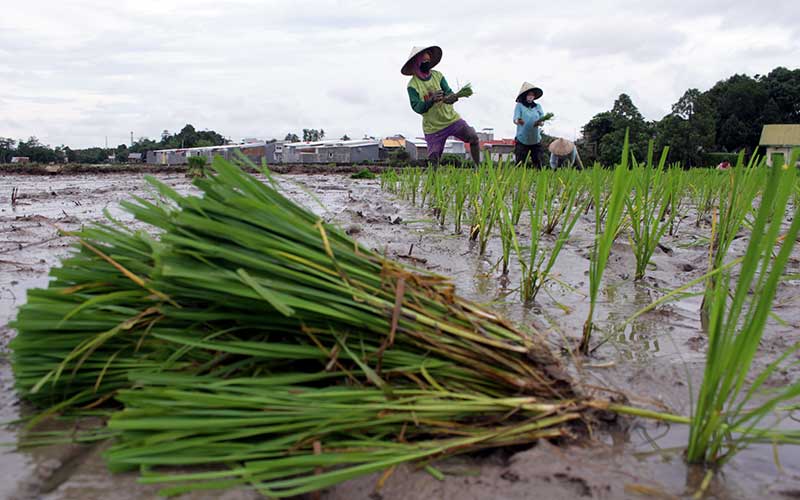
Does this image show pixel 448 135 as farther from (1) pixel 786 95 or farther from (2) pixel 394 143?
(1) pixel 786 95

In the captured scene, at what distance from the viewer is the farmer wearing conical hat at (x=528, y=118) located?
762 cm

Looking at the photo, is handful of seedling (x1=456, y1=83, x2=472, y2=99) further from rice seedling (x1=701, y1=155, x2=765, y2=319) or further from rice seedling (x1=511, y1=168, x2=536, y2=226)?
rice seedling (x1=701, y1=155, x2=765, y2=319)

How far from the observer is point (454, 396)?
97cm

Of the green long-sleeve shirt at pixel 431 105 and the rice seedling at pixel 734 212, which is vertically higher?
the green long-sleeve shirt at pixel 431 105

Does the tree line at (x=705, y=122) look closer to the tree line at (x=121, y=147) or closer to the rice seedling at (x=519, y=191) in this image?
the tree line at (x=121, y=147)

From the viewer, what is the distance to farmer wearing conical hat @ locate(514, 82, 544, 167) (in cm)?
762

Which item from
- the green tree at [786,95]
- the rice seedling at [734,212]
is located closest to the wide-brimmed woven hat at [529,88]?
the rice seedling at [734,212]

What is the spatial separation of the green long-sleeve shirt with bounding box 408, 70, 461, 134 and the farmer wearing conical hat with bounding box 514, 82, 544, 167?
52.0 inches

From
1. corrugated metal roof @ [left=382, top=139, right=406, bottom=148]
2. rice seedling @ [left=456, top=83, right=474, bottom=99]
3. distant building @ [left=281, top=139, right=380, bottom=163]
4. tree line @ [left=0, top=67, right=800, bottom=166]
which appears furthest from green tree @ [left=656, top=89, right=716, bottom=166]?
rice seedling @ [left=456, top=83, right=474, bottom=99]

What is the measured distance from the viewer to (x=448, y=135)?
6.87 metres

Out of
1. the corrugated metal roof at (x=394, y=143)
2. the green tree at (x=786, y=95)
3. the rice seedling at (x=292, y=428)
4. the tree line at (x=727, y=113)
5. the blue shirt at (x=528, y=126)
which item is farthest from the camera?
the corrugated metal roof at (x=394, y=143)

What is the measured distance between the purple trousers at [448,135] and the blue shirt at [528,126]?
103cm

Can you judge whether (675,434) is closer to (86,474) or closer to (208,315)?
(208,315)

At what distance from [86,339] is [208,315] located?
23cm
